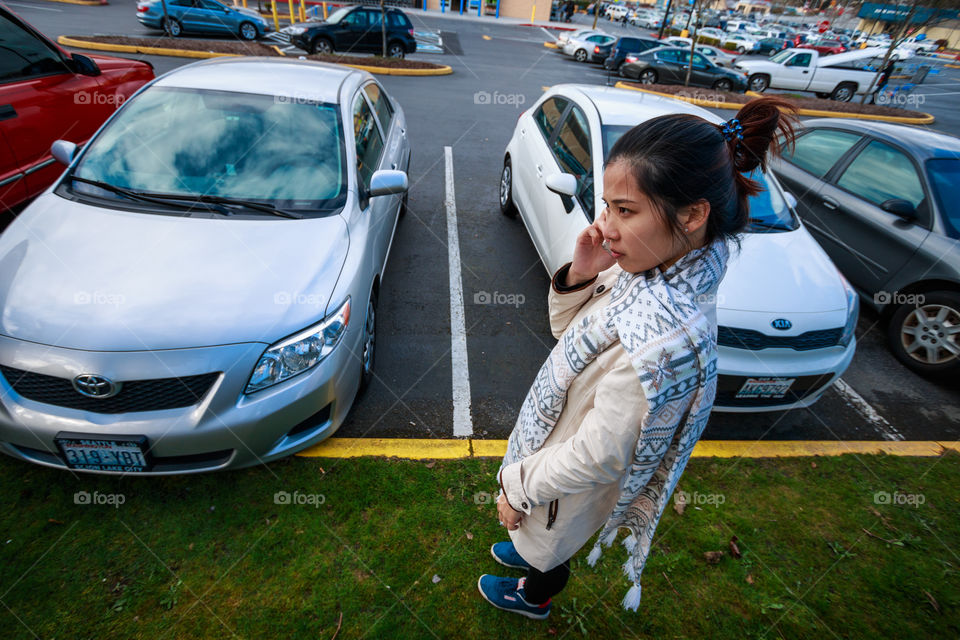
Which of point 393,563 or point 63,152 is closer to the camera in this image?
point 393,563

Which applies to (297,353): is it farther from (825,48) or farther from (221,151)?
(825,48)

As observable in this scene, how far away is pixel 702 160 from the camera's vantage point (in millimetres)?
1110

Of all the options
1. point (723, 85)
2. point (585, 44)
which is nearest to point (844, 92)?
point (723, 85)

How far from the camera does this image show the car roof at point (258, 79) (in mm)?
3395

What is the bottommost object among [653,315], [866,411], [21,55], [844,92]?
[866,411]

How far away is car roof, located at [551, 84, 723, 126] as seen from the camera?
3912mm

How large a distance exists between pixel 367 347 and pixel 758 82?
19804 mm

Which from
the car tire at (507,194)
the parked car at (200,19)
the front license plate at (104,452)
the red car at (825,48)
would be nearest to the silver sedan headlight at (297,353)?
the front license plate at (104,452)

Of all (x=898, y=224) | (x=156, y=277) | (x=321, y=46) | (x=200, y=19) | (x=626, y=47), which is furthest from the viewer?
(x=626, y=47)

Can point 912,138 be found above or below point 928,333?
above

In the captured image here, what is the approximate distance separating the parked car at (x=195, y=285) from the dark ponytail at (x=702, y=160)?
185cm

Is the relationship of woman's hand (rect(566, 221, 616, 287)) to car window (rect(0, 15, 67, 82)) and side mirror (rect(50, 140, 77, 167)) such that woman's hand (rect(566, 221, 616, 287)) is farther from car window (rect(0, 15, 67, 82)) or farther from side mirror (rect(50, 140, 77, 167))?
car window (rect(0, 15, 67, 82))

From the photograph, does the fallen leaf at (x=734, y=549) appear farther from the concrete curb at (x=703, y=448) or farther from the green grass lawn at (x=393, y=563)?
the concrete curb at (x=703, y=448)

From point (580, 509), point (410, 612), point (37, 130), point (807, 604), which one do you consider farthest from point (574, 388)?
point (37, 130)
